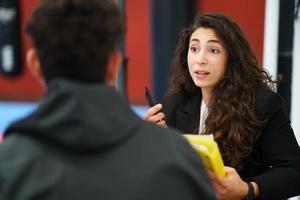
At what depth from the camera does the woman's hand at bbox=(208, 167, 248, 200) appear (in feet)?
4.27

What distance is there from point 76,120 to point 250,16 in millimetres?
4546

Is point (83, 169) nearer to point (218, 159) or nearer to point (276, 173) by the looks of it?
point (218, 159)

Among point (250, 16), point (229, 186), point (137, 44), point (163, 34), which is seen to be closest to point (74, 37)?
point (229, 186)

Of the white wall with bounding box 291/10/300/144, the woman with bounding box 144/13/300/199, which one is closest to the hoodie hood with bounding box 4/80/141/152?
the woman with bounding box 144/13/300/199

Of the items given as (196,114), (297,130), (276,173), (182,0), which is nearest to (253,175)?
(276,173)

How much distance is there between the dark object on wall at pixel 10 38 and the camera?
20.9ft

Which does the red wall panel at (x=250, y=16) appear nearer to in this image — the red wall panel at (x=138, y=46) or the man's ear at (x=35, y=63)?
the red wall panel at (x=138, y=46)

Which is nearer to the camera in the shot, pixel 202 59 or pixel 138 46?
pixel 202 59

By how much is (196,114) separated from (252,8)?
11.5 ft

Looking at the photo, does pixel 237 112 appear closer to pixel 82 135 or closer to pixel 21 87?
pixel 82 135

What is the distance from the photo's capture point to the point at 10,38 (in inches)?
255

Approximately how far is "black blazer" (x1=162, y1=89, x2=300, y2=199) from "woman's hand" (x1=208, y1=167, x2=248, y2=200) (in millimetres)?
163

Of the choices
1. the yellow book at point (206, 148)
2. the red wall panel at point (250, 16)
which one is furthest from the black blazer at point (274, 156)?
the red wall panel at point (250, 16)

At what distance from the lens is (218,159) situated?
1.17 meters
